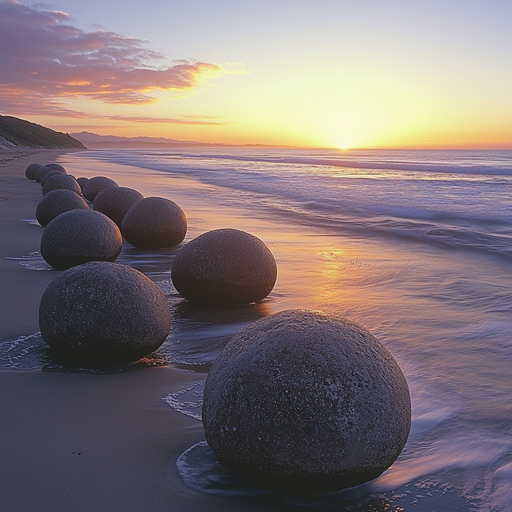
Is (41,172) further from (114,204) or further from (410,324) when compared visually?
(410,324)

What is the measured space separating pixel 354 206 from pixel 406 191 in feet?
21.3

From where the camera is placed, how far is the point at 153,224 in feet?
31.7

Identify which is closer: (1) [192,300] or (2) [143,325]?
(2) [143,325]

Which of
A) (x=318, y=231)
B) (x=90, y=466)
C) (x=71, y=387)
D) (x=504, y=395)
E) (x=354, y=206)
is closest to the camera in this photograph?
(x=90, y=466)

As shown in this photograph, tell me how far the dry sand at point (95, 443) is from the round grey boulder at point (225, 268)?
1.83 meters

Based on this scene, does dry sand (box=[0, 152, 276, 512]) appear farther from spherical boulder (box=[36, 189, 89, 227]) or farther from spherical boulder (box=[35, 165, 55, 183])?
spherical boulder (box=[35, 165, 55, 183])

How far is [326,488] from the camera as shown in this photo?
2.96 metres

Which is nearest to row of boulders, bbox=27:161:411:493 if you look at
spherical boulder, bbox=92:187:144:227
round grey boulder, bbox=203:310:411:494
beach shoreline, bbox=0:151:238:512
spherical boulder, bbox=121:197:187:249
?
round grey boulder, bbox=203:310:411:494

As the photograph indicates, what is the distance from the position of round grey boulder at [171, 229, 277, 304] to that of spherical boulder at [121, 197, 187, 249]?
3282mm

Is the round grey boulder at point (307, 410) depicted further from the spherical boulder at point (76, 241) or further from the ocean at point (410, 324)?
the spherical boulder at point (76, 241)

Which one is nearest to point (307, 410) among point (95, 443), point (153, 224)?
point (95, 443)

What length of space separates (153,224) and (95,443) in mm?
6491

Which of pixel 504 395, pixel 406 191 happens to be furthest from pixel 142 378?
pixel 406 191

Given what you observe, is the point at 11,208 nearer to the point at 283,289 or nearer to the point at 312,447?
the point at 283,289
